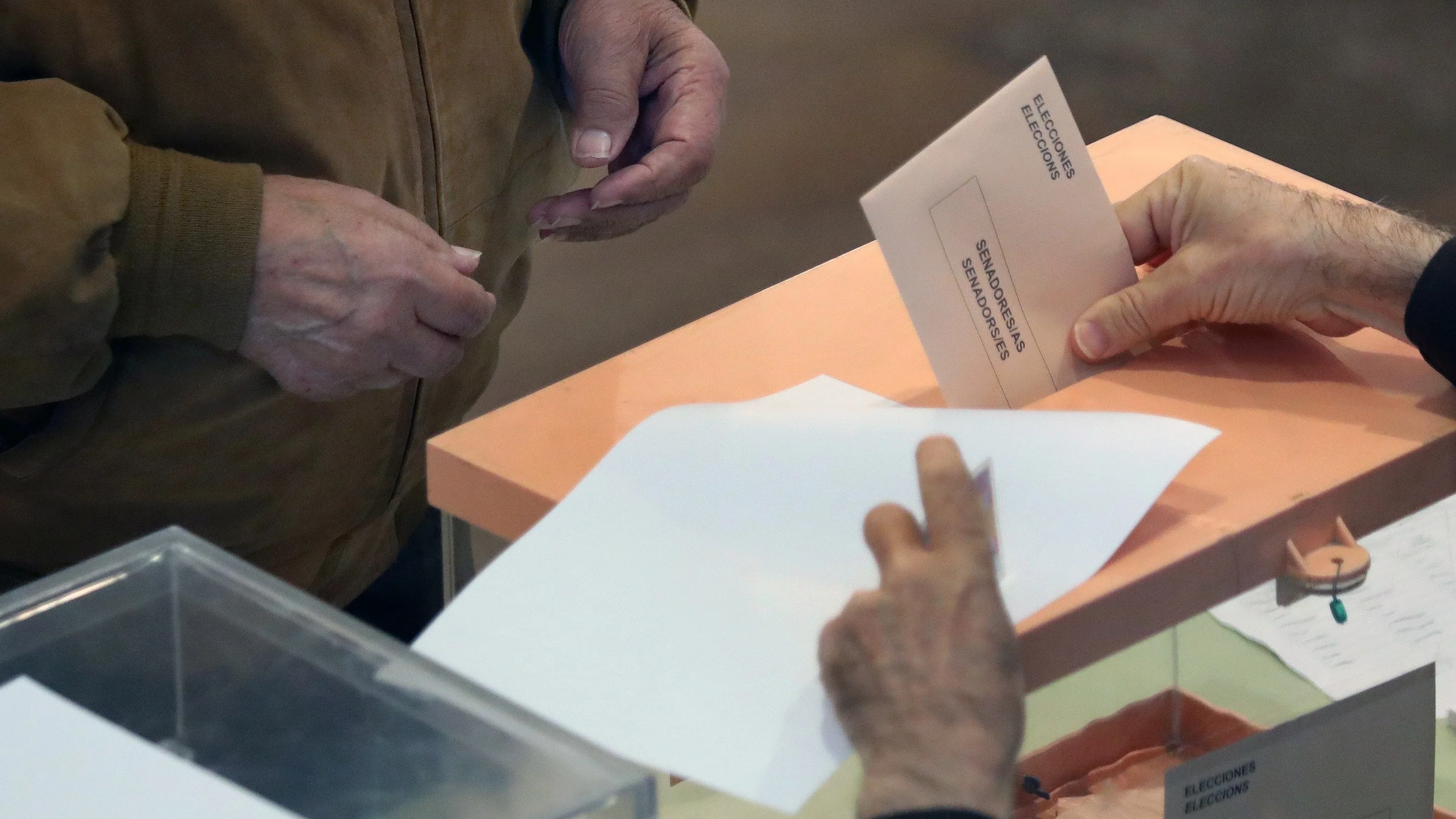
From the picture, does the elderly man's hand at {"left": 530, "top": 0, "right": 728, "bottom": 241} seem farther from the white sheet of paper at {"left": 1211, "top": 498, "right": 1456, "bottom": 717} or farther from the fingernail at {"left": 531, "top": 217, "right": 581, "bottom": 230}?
the white sheet of paper at {"left": 1211, "top": 498, "right": 1456, "bottom": 717}

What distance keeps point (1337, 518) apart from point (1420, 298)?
0.22 metres

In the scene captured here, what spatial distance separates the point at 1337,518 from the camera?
2.96 ft

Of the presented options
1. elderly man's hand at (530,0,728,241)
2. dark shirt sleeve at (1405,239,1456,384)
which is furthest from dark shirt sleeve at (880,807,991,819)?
elderly man's hand at (530,0,728,241)

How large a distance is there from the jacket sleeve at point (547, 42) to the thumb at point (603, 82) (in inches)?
1.0

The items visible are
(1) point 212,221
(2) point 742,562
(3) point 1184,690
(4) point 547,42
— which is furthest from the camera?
(4) point 547,42

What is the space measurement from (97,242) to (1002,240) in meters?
0.65

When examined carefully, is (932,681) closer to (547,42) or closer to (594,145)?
(594,145)

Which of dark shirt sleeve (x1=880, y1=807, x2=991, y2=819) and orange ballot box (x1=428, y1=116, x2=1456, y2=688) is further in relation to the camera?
orange ballot box (x1=428, y1=116, x2=1456, y2=688)

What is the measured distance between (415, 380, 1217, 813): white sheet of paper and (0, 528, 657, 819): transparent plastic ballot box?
9 centimetres

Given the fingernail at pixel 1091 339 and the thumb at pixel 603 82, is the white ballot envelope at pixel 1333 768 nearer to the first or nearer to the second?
the fingernail at pixel 1091 339

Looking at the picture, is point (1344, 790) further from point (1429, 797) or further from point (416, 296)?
point (416, 296)

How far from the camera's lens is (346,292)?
1149 mm

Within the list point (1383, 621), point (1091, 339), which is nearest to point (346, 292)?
point (1091, 339)

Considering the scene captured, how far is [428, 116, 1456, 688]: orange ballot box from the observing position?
84 centimetres
